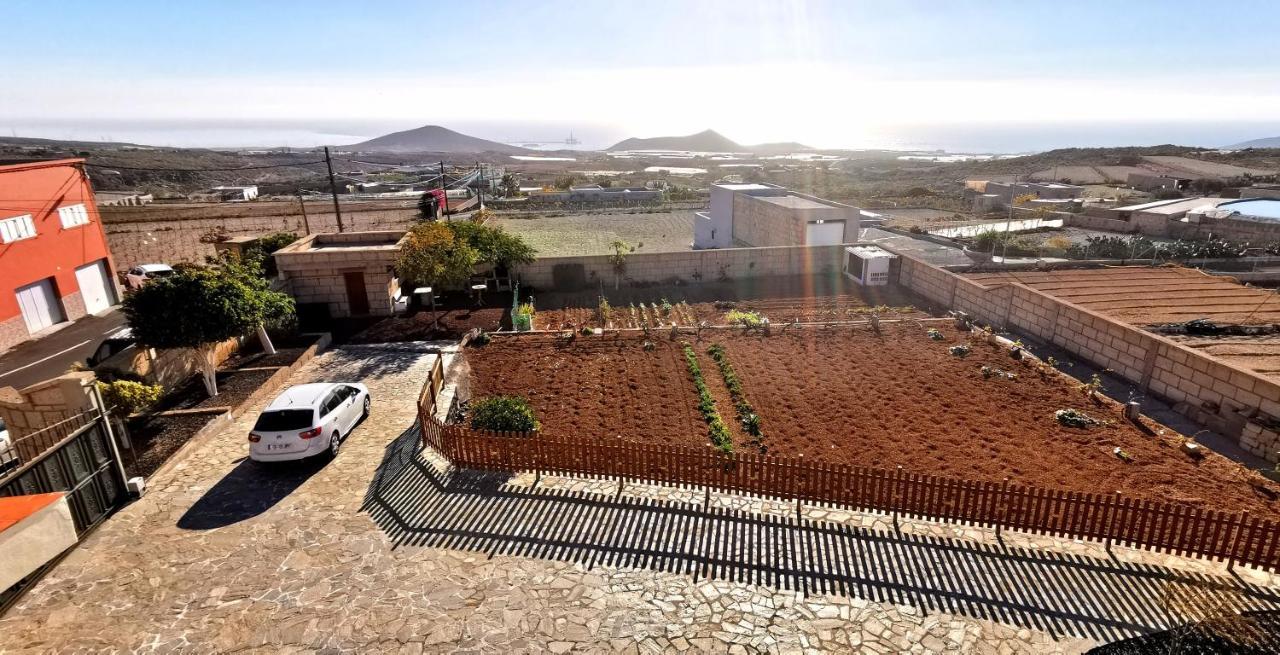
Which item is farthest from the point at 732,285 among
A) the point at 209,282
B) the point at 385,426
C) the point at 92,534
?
the point at 92,534

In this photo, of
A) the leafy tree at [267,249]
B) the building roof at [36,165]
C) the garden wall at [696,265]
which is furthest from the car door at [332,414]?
the building roof at [36,165]

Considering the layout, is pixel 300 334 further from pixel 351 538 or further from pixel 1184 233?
pixel 1184 233

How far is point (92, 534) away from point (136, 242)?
42.0 metres

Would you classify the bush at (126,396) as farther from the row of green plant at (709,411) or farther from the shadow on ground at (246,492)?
the row of green plant at (709,411)

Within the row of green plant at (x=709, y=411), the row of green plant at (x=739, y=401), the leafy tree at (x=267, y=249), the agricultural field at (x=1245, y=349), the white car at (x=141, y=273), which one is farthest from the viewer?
the white car at (x=141, y=273)

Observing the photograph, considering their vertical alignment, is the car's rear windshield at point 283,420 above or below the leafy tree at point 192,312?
below

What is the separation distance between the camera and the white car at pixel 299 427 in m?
12.5

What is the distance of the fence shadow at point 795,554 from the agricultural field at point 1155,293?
51.6 feet

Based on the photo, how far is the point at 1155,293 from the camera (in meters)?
24.3

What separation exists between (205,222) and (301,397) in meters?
53.0

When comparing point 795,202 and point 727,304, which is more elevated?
point 795,202

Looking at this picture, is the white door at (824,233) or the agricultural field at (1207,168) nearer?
the white door at (824,233)

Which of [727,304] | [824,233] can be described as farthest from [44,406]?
[824,233]

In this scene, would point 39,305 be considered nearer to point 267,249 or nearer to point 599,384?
point 267,249
